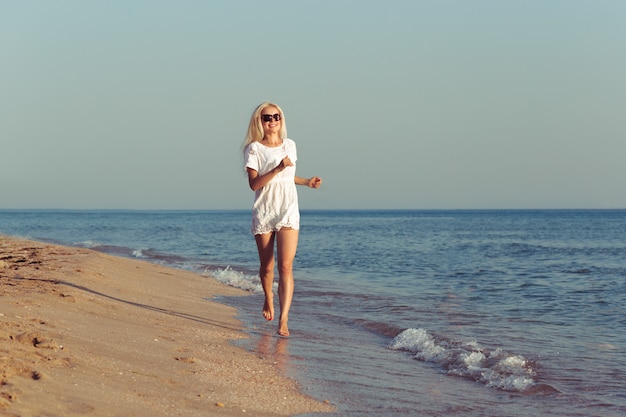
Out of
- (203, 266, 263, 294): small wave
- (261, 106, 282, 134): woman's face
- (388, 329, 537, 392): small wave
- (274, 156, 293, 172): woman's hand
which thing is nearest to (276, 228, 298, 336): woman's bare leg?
(274, 156, 293, 172): woman's hand

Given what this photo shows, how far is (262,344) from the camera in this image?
6.47m

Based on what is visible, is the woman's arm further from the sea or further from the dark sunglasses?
the sea

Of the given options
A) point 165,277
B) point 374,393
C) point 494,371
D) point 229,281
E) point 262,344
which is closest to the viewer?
point 374,393

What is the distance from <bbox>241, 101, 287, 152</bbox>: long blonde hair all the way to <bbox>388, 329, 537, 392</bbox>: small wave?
8.27 feet

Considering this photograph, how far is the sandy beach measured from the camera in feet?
12.2

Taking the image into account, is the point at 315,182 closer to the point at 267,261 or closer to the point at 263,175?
the point at 263,175

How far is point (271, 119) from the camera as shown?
628 centimetres

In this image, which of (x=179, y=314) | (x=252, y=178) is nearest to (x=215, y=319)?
(x=179, y=314)

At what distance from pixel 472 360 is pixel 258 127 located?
113 inches

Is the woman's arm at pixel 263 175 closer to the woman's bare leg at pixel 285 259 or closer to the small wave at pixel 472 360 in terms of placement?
the woman's bare leg at pixel 285 259

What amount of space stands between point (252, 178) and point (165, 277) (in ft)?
22.2

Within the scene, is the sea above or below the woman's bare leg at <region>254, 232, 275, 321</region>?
below

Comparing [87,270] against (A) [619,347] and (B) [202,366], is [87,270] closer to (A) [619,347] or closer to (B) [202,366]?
(B) [202,366]

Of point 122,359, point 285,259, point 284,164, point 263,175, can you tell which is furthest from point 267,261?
point 122,359
